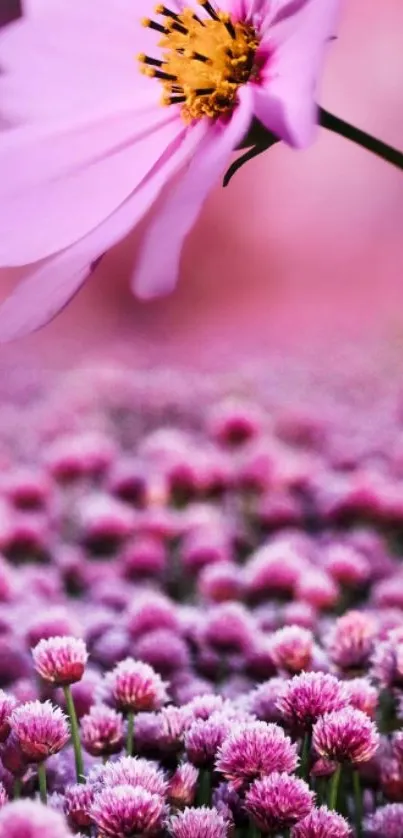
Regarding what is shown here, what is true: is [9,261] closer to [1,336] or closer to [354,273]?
[1,336]

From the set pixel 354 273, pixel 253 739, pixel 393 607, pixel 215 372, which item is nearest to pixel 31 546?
pixel 393 607

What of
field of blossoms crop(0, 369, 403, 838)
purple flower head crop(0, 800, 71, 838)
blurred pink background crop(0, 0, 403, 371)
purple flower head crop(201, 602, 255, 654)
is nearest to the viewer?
purple flower head crop(0, 800, 71, 838)

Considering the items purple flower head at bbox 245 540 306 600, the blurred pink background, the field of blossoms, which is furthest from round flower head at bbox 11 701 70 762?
the blurred pink background

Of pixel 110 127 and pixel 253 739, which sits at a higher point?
pixel 110 127

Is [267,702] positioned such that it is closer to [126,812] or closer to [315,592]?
[126,812]

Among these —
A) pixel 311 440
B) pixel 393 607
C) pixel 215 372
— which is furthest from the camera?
pixel 215 372

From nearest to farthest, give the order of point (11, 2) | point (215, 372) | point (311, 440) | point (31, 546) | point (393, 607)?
point (393, 607), point (31, 546), point (311, 440), point (215, 372), point (11, 2)

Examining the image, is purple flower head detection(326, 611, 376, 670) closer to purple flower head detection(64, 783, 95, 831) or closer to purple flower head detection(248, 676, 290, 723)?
purple flower head detection(248, 676, 290, 723)
